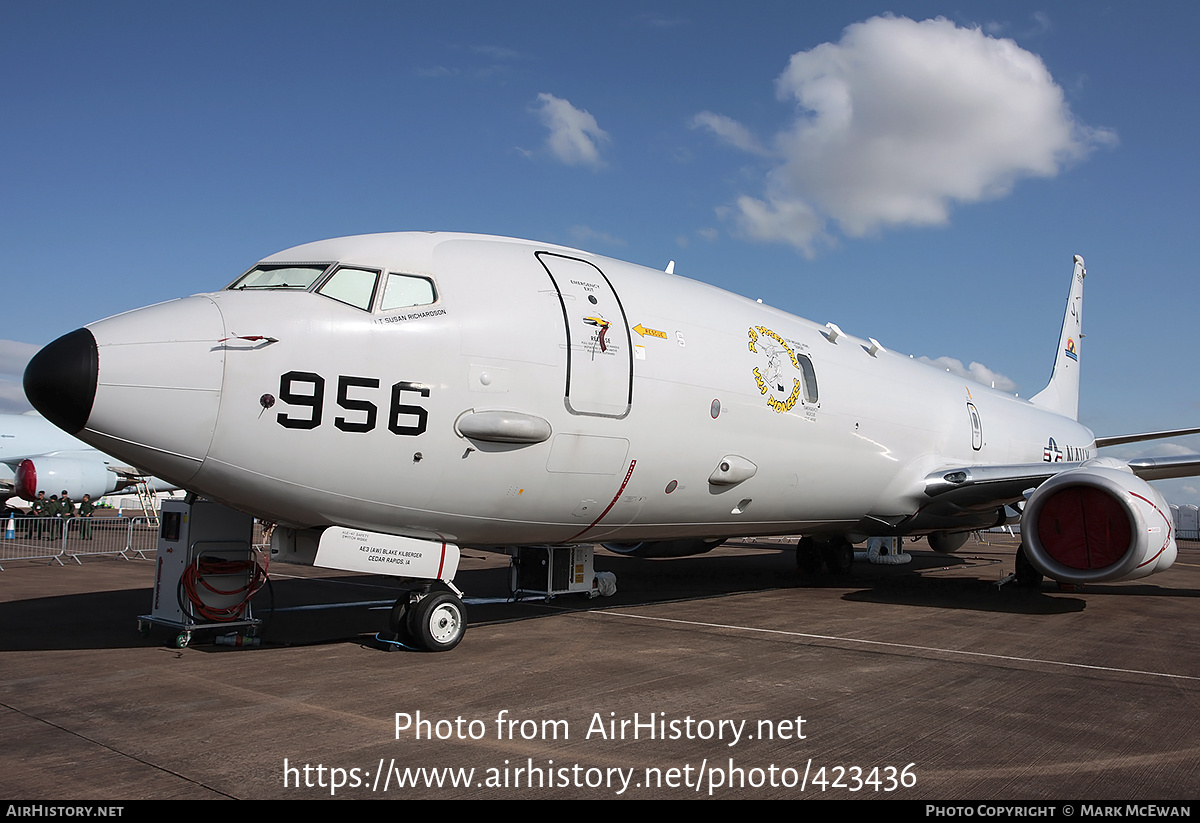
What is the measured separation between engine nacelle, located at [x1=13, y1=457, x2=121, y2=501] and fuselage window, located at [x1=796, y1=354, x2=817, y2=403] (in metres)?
28.9

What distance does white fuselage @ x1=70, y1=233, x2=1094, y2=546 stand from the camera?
6078 mm

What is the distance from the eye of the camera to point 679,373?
8.31 metres

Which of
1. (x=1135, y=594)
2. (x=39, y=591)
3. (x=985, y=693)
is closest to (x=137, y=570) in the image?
(x=39, y=591)

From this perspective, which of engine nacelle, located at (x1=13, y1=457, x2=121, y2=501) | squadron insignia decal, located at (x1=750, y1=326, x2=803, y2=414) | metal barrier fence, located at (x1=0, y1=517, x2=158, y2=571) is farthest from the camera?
engine nacelle, located at (x1=13, y1=457, x2=121, y2=501)

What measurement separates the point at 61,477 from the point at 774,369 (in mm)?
30471

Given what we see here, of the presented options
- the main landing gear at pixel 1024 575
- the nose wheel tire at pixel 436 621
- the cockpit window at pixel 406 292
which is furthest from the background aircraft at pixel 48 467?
the main landing gear at pixel 1024 575

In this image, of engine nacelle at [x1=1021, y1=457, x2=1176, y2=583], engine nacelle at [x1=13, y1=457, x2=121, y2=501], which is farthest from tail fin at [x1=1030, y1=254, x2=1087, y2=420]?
engine nacelle at [x1=13, y1=457, x2=121, y2=501]

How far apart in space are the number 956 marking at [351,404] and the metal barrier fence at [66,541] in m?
14.0

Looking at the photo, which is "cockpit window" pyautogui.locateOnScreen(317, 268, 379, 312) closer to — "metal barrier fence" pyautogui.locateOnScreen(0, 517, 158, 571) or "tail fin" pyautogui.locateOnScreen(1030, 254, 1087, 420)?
"metal barrier fence" pyautogui.locateOnScreen(0, 517, 158, 571)

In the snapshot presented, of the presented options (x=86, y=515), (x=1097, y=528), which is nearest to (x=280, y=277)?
(x=1097, y=528)

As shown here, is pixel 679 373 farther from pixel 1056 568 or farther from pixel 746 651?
pixel 1056 568

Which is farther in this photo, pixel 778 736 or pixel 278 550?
pixel 278 550

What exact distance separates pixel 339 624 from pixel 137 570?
896 centimetres

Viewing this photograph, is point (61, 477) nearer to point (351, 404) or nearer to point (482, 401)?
point (351, 404)
